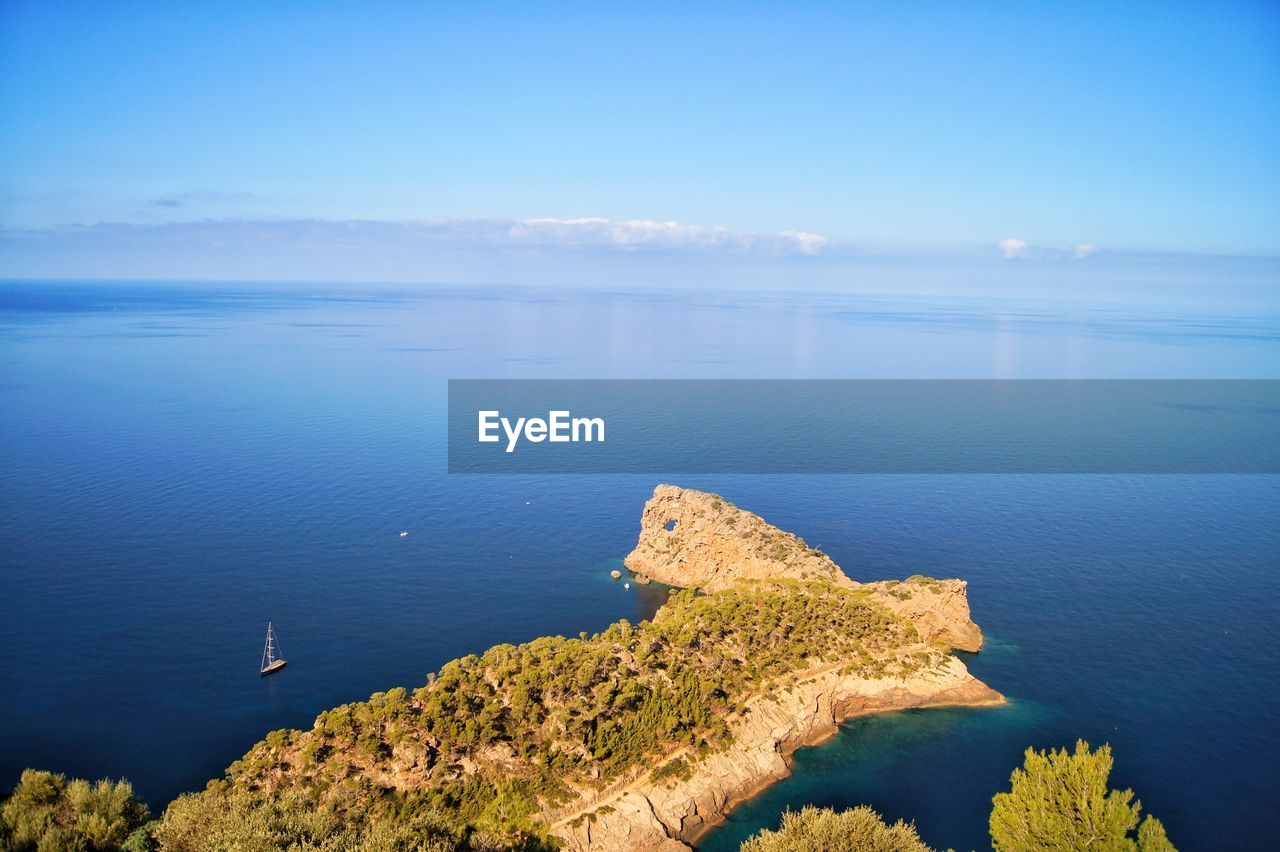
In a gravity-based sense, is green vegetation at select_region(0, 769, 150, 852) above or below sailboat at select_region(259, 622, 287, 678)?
above

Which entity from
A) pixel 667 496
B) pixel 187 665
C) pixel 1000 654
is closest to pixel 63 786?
pixel 187 665

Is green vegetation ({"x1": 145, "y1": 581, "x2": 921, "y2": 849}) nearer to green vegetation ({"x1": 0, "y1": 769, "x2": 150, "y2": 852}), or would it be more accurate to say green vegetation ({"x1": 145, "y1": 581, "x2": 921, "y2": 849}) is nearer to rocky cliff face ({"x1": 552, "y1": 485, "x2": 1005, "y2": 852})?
rocky cliff face ({"x1": 552, "y1": 485, "x2": 1005, "y2": 852})

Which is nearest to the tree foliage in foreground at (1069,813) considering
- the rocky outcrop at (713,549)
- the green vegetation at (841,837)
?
the green vegetation at (841,837)

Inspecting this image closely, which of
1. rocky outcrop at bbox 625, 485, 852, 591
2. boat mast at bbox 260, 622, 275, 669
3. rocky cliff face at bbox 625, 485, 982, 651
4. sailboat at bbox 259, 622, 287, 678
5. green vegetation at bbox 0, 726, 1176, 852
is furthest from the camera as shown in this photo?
rocky outcrop at bbox 625, 485, 852, 591

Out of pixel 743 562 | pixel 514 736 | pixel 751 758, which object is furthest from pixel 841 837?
pixel 743 562

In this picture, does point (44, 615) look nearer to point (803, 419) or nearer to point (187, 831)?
point (187, 831)

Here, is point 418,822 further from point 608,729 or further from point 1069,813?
point 1069,813

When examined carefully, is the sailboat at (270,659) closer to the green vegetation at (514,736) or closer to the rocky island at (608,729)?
the rocky island at (608,729)

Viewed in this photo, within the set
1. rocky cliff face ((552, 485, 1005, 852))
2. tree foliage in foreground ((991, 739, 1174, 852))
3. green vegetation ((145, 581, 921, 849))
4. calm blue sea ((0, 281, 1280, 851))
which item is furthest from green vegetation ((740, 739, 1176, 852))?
green vegetation ((145, 581, 921, 849))
